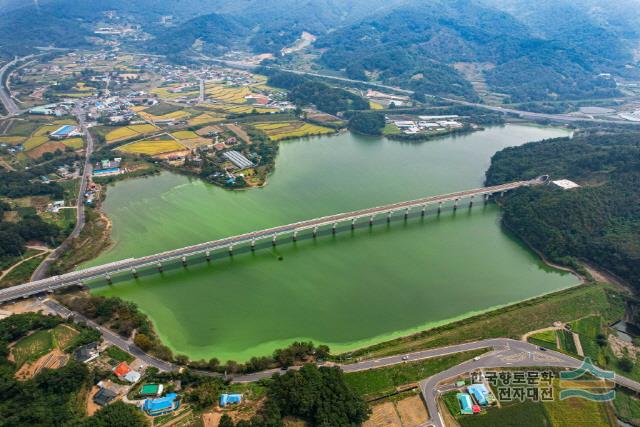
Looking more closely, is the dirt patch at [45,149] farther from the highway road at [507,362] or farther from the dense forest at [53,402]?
the highway road at [507,362]

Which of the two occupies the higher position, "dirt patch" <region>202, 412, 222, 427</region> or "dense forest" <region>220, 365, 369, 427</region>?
"dense forest" <region>220, 365, 369, 427</region>

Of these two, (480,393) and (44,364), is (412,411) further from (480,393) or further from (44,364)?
(44,364)

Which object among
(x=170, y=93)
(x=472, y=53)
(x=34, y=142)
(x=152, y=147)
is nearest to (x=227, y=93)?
(x=170, y=93)

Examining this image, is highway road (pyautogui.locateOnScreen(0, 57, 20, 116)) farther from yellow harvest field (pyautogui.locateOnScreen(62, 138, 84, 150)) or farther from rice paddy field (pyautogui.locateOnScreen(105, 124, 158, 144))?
rice paddy field (pyautogui.locateOnScreen(105, 124, 158, 144))

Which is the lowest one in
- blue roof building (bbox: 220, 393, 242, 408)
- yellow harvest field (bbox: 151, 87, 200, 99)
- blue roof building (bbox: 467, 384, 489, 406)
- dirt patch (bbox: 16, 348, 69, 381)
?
dirt patch (bbox: 16, 348, 69, 381)

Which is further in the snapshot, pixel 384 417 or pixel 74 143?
pixel 74 143

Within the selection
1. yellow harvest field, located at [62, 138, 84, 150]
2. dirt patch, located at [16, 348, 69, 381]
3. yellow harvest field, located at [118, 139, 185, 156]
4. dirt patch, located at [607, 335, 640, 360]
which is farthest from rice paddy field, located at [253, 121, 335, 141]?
dirt patch, located at [607, 335, 640, 360]
